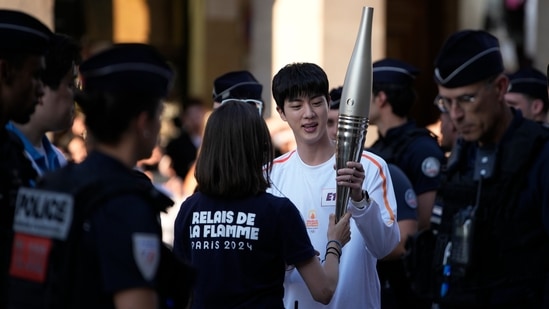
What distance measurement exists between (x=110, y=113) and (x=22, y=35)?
0.91m

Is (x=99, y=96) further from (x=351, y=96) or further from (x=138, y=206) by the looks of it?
(x=351, y=96)

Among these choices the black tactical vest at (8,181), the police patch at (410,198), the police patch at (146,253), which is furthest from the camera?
the police patch at (410,198)

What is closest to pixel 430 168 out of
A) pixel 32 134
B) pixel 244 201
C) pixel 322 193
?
pixel 322 193

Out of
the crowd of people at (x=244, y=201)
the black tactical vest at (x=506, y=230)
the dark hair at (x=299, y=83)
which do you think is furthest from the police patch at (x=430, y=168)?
the black tactical vest at (x=506, y=230)

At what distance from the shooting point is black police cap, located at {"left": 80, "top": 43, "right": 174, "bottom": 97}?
358 centimetres

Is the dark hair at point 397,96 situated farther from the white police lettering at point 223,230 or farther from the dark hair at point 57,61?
the white police lettering at point 223,230

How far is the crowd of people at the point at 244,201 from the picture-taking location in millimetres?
3486

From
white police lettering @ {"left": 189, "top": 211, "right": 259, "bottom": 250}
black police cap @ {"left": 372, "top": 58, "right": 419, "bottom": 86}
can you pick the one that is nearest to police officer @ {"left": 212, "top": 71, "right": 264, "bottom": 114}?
black police cap @ {"left": 372, "top": 58, "right": 419, "bottom": 86}

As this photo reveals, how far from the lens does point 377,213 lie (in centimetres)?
530

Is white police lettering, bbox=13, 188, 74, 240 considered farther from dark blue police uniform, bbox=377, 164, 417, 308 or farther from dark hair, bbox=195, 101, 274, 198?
dark blue police uniform, bbox=377, 164, 417, 308

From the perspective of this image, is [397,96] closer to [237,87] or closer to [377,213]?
[237,87]

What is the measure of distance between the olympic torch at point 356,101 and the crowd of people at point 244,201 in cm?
8

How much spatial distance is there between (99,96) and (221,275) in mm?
1359

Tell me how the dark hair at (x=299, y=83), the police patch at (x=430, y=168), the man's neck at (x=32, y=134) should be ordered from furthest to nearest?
Result: the police patch at (x=430, y=168)
the dark hair at (x=299, y=83)
the man's neck at (x=32, y=134)
